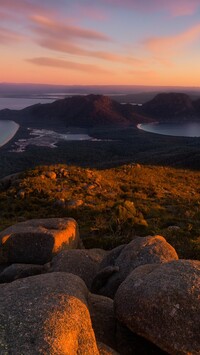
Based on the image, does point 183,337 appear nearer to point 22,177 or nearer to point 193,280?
point 193,280

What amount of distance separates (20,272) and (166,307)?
6.33 m

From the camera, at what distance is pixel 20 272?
11.4 meters

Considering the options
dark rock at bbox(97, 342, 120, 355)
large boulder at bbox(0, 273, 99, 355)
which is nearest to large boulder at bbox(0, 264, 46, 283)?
large boulder at bbox(0, 273, 99, 355)

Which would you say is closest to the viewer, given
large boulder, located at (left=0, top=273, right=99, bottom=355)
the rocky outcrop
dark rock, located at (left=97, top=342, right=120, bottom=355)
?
large boulder, located at (left=0, top=273, right=99, bottom=355)

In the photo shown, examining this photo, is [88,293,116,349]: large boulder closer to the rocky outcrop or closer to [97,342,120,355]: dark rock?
the rocky outcrop

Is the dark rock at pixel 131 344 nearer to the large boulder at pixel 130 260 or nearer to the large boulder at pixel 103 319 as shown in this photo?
the large boulder at pixel 103 319

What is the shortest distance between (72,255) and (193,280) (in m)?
6.09

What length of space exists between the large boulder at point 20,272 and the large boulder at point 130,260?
6.35 feet

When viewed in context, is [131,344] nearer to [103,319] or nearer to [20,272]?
[103,319]

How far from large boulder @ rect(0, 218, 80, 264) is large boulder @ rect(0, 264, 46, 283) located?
67.6 inches

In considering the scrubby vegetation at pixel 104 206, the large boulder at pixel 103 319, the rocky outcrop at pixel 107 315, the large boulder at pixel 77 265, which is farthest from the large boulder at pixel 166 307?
the scrubby vegetation at pixel 104 206

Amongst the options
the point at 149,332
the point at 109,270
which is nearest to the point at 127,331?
the point at 149,332

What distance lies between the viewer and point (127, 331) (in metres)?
7.00

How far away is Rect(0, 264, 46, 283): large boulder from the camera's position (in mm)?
11156
